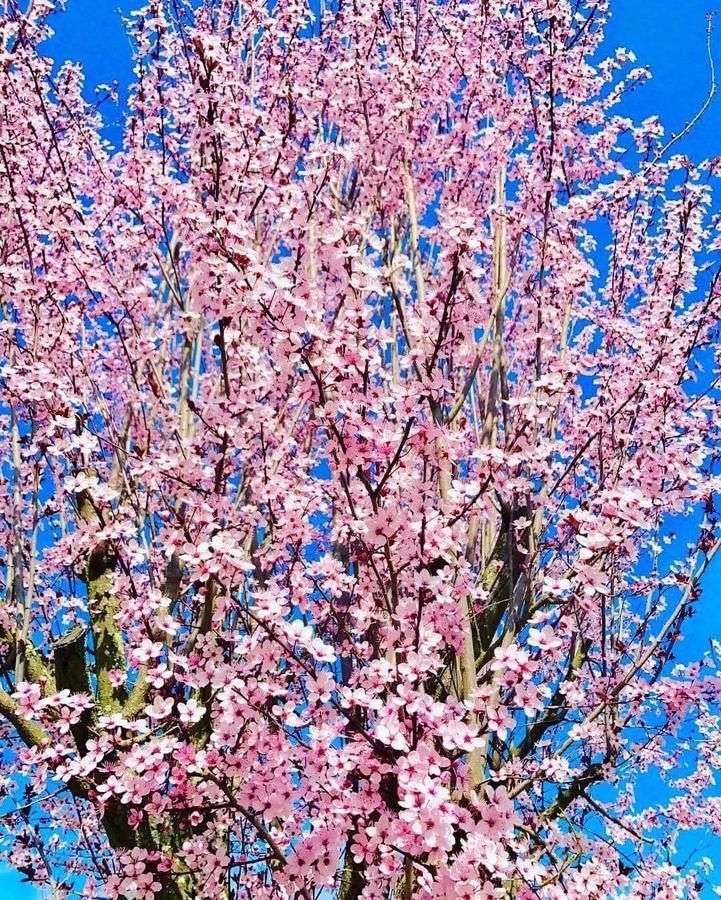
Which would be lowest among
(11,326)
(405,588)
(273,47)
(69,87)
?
(405,588)

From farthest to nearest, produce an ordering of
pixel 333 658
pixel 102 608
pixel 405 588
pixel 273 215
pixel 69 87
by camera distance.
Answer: pixel 69 87 → pixel 273 215 → pixel 102 608 → pixel 405 588 → pixel 333 658

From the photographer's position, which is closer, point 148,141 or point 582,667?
point 582,667

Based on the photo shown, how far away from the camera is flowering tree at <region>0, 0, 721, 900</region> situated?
4.16 m

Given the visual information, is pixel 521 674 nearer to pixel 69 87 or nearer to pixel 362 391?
pixel 362 391

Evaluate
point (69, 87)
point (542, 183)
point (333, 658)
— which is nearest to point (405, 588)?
point (333, 658)

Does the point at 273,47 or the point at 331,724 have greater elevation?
the point at 273,47

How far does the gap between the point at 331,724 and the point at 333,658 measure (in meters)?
0.71

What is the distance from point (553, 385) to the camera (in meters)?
4.55

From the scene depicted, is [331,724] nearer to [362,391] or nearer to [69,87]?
[362,391]

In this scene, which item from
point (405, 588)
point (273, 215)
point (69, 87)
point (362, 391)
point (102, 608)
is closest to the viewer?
point (362, 391)

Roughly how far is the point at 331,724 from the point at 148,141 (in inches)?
266

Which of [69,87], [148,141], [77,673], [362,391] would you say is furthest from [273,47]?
[77,673]

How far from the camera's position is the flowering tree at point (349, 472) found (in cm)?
416

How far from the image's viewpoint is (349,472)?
175 inches
